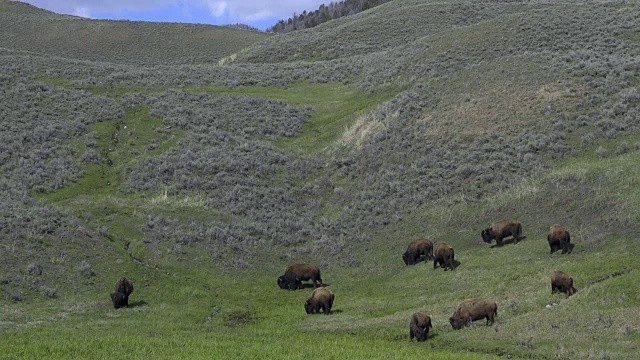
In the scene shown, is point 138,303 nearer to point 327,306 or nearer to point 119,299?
point 119,299

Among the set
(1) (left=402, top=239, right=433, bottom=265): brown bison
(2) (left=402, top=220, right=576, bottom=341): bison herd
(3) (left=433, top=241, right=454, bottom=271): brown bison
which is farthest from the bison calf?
(3) (left=433, top=241, right=454, bottom=271): brown bison

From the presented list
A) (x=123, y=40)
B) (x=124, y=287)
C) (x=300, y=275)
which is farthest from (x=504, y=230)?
(x=123, y=40)

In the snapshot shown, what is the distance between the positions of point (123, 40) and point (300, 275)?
8940 cm

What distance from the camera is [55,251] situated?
2841cm

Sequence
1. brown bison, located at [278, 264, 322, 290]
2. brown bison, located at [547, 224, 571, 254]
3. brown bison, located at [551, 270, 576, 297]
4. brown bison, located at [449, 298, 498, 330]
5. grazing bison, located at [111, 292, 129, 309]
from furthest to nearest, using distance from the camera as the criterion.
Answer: brown bison, located at [278, 264, 322, 290], brown bison, located at [547, 224, 571, 254], grazing bison, located at [111, 292, 129, 309], brown bison, located at [551, 270, 576, 297], brown bison, located at [449, 298, 498, 330]

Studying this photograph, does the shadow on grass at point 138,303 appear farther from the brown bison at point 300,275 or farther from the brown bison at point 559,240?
the brown bison at point 559,240

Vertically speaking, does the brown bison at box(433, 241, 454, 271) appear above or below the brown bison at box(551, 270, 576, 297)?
below

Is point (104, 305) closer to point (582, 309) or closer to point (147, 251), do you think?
point (147, 251)

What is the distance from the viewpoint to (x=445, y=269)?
27.2 metres

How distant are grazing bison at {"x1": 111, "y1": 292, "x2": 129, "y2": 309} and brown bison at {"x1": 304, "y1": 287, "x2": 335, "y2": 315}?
6.49m

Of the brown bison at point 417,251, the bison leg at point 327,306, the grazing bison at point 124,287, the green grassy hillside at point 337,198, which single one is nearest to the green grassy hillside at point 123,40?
the green grassy hillside at point 337,198

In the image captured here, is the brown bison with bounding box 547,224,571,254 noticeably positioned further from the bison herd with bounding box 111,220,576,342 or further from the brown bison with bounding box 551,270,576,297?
the brown bison with bounding box 551,270,576,297

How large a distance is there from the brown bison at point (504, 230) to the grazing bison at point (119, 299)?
48.4 feet

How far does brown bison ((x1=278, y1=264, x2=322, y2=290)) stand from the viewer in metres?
28.5
